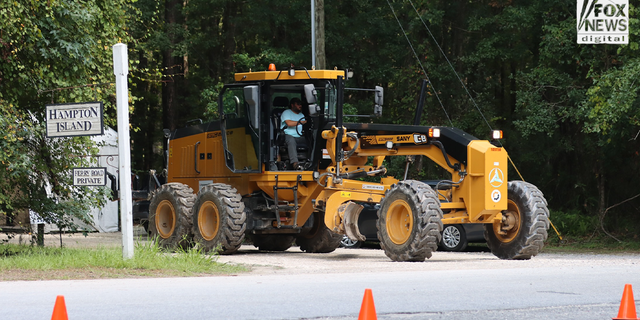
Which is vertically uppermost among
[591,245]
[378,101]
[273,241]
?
[378,101]

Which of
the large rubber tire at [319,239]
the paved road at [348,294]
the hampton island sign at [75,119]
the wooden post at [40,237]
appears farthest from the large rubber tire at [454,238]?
the hampton island sign at [75,119]

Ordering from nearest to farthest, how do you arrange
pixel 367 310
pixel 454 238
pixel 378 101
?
pixel 367 310
pixel 378 101
pixel 454 238

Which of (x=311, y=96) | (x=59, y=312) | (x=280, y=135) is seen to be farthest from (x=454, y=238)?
(x=59, y=312)

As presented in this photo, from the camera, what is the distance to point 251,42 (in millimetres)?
42031

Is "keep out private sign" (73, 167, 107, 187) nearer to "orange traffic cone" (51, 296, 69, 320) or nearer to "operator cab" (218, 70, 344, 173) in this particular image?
"operator cab" (218, 70, 344, 173)

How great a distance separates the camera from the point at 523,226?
49.3ft

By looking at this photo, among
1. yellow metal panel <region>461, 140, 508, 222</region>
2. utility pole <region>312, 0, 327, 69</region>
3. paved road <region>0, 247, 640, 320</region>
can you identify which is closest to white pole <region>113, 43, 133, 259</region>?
paved road <region>0, 247, 640, 320</region>

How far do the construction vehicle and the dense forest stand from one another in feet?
6.18

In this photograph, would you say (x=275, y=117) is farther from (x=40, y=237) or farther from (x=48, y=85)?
(x=40, y=237)

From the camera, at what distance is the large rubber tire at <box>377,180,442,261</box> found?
14438 mm

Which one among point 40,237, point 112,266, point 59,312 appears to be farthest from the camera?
point 40,237

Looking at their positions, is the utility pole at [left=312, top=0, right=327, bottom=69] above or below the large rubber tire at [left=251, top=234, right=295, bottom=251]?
above

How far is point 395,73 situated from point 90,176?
20359 millimetres

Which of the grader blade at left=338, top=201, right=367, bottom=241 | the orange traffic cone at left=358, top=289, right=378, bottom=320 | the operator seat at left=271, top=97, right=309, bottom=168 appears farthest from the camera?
the operator seat at left=271, top=97, right=309, bottom=168
